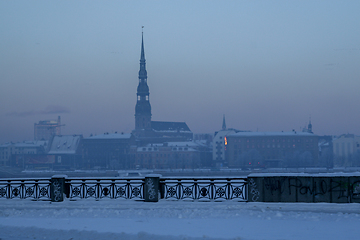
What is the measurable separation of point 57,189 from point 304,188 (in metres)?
9.15

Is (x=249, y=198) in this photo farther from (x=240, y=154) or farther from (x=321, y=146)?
(x=321, y=146)

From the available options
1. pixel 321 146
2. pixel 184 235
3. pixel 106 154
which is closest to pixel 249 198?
pixel 184 235

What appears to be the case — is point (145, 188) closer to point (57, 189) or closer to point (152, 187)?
point (152, 187)

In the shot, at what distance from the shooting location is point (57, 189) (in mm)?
16391

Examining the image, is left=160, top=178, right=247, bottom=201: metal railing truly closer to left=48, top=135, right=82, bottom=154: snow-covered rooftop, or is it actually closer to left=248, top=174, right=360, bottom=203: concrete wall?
left=248, top=174, right=360, bottom=203: concrete wall

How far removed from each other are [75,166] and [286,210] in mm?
149509

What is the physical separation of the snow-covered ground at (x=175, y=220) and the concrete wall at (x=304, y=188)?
354mm

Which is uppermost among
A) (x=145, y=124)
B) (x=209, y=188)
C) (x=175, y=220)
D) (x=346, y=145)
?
(x=145, y=124)

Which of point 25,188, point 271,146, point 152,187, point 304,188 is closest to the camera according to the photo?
point 304,188

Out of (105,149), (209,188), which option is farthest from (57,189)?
(105,149)

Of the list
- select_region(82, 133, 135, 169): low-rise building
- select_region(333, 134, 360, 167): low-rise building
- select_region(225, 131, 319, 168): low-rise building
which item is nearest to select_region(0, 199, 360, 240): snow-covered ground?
select_region(225, 131, 319, 168): low-rise building

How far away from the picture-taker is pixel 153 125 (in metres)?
186

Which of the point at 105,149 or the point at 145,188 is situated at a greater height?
the point at 145,188

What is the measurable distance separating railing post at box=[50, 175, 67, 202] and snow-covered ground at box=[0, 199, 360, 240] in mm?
319
